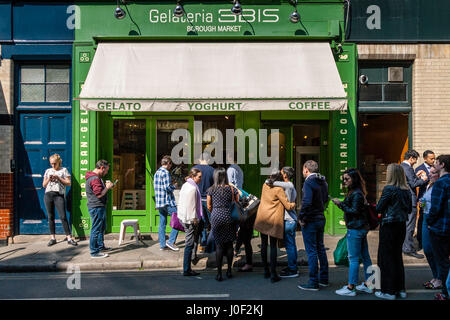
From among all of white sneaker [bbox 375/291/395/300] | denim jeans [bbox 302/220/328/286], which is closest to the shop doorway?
denim jeans [bbox 302/220/328/286]

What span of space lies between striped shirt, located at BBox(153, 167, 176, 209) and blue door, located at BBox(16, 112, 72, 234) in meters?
2.74

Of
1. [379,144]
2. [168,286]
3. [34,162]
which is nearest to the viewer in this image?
[168,286]

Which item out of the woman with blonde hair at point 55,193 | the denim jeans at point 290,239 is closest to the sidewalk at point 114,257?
the woman with blonde hair at point 55,193

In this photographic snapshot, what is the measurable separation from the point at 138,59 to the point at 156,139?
6.47 ft

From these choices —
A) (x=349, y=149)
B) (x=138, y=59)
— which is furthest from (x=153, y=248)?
(x=349, y=149)

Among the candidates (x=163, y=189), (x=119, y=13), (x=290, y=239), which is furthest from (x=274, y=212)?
(x=119, y=13)

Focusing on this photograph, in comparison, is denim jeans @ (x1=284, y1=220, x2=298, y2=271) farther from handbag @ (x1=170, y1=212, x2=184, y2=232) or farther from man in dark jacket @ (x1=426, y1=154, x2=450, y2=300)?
handbag @ (x1=170, y1=212, x2=184, y2=232)

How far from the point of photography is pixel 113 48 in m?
9.24

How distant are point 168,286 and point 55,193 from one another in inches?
163

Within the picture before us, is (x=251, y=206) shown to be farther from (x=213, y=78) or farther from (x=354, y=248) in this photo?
(x=213, y=78)

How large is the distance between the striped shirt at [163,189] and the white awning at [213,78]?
1.37m

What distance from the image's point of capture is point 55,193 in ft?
28.6

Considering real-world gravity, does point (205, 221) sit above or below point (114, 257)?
above

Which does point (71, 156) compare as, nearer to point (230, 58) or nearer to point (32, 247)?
point (32, 247)
